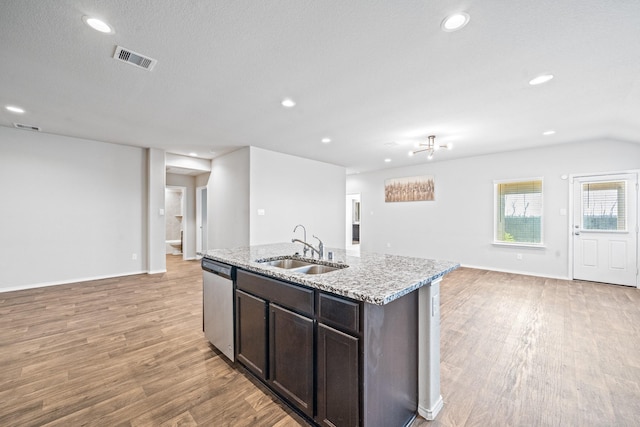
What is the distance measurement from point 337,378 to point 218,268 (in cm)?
141

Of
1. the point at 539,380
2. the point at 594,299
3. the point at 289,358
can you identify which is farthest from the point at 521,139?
the point at 289,358

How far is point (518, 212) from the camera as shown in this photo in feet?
18.4

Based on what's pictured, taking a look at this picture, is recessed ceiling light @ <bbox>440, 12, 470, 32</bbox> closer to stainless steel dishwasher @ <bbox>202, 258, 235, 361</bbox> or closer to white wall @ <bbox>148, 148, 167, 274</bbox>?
stainless steel dishwasher @ <bbox>202, 258, 235, 361</bbox>

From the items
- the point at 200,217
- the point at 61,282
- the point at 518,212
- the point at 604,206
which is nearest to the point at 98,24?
the point at 61,282

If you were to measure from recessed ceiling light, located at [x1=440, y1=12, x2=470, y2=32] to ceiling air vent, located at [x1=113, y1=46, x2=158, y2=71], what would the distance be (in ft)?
7.64

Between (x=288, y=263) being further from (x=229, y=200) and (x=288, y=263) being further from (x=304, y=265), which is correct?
(x=229, y=200)

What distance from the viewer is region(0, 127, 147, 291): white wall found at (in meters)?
4.30

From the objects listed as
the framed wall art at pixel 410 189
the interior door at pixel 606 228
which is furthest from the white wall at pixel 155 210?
the interior door at pixel 606 228

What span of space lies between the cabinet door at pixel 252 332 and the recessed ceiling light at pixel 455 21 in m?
2.30

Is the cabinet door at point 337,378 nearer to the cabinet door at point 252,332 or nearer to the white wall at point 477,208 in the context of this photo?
the cabinet door at point 252,332

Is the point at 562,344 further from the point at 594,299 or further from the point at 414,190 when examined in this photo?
the point at 414,190

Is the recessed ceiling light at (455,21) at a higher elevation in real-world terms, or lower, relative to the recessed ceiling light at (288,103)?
lower

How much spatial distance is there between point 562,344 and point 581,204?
3750mm

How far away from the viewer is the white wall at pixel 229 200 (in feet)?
17.6
